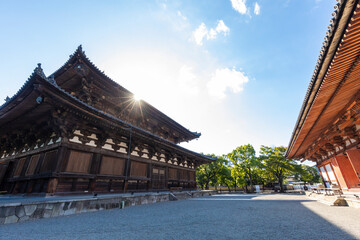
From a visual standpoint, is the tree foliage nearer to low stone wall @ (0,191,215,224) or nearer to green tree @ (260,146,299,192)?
green tree @ (260,146,299,192)

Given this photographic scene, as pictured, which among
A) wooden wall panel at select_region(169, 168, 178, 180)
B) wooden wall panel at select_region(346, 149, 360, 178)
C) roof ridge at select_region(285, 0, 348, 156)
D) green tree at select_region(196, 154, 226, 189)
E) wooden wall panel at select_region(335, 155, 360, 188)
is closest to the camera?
roof ridge at select_region(285, 0, 348, 156)

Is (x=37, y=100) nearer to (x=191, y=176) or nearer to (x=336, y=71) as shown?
(x=336, y=71)

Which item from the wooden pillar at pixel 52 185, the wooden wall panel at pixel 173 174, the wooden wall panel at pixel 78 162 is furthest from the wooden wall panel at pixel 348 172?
the wooden pillar at pixel 52 185

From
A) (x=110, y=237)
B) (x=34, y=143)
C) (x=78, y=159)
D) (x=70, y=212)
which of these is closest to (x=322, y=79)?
(x=110, y=237)

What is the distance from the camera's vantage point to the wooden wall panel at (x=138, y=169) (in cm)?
988

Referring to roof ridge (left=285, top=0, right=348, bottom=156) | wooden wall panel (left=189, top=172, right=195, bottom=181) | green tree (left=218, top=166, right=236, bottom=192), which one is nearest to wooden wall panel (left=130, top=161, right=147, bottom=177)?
wooden wall panel (left=189, top=172, right=195, bottom=181)

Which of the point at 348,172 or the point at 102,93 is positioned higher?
the point at 102,93

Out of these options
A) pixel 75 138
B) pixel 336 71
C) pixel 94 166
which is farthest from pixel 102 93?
pixel 336 71

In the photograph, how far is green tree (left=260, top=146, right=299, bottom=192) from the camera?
23292 mm

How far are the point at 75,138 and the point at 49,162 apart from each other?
153cm

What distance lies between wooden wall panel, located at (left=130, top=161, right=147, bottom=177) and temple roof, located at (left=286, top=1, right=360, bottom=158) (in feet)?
31.8

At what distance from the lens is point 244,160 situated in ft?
90.3

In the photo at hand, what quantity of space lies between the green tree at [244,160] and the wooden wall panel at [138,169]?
22050 mm

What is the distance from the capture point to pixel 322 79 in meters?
4.06
